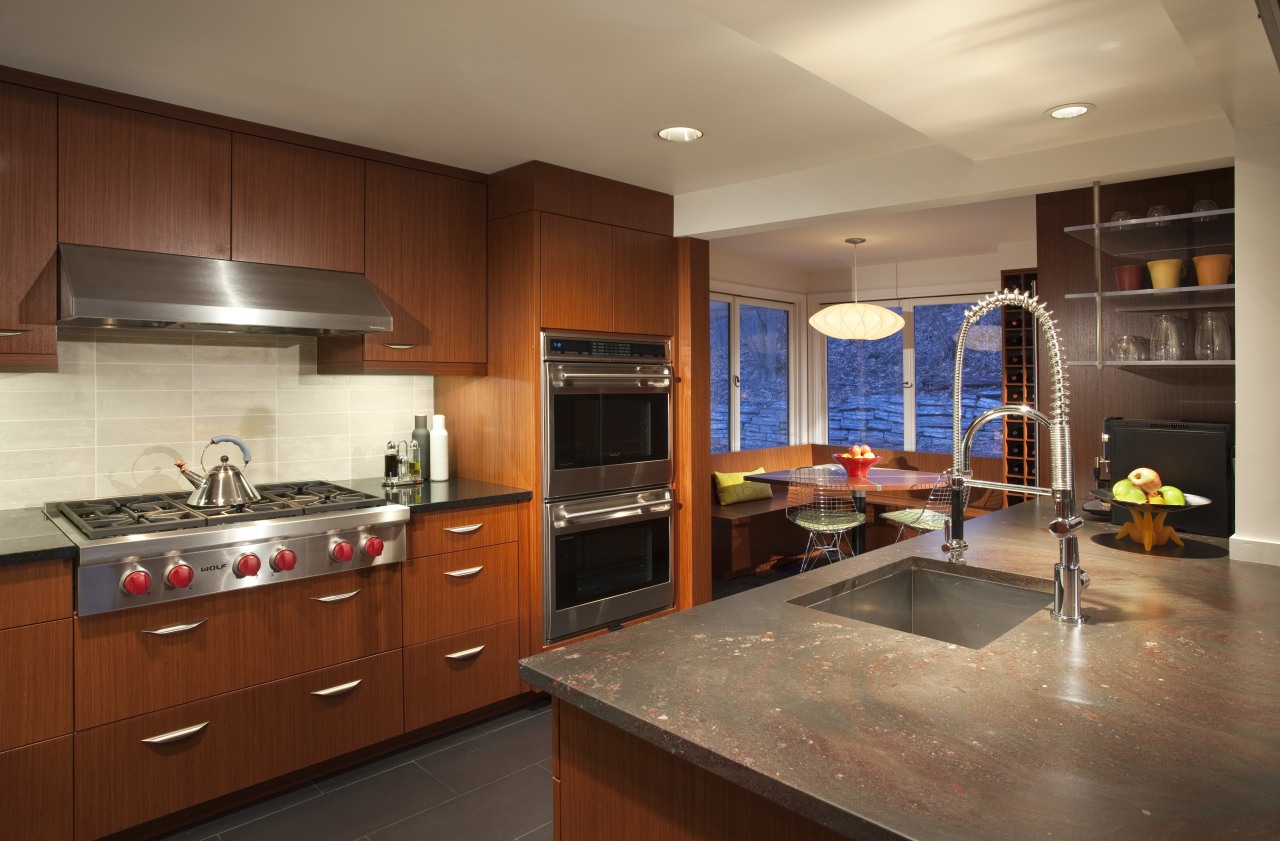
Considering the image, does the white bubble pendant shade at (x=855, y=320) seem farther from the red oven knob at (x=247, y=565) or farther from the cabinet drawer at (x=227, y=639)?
the red oven knob at (x=247, y=565)

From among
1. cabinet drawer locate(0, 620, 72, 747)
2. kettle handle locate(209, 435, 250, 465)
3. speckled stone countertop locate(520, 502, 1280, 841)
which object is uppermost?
kettle handle locate(209, 435, 250, 465)

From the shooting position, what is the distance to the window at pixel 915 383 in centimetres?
595

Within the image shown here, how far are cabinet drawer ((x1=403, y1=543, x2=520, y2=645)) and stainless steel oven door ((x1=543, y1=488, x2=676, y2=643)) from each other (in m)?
0.18

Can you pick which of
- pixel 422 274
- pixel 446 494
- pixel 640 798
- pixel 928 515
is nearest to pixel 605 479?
pixel 446 494

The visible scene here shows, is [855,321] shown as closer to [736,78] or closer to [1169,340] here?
[1169,340]

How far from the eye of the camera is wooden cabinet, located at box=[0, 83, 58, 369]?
2.31m

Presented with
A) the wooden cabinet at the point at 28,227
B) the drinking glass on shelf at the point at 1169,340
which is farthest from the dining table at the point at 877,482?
the wooden cabinet at the point at 28,227

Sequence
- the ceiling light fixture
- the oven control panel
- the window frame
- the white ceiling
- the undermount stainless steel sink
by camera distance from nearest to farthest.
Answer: the white ceiling < the undermount stainless steel sink < the oven control panel < the ceiling light fixture < the window frame

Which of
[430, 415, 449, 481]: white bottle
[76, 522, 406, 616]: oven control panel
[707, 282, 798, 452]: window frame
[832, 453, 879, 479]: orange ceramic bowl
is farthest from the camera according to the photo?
[707, 282, 798, 452]: window frame

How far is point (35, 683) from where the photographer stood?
6.92ft

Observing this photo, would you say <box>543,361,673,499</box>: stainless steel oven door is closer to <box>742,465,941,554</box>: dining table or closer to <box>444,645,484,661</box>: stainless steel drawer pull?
<box>444,645,484,661</box>: stainless steel drawer pull

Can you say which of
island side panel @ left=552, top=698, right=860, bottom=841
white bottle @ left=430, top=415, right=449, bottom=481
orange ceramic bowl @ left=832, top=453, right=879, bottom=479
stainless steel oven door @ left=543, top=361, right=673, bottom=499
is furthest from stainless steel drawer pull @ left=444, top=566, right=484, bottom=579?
orange ceramic bowl @ left=832, top=453, right=879, bottom=479

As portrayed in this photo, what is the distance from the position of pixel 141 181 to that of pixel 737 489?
13.2 feet

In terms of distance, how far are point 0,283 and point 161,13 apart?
0.98 m
